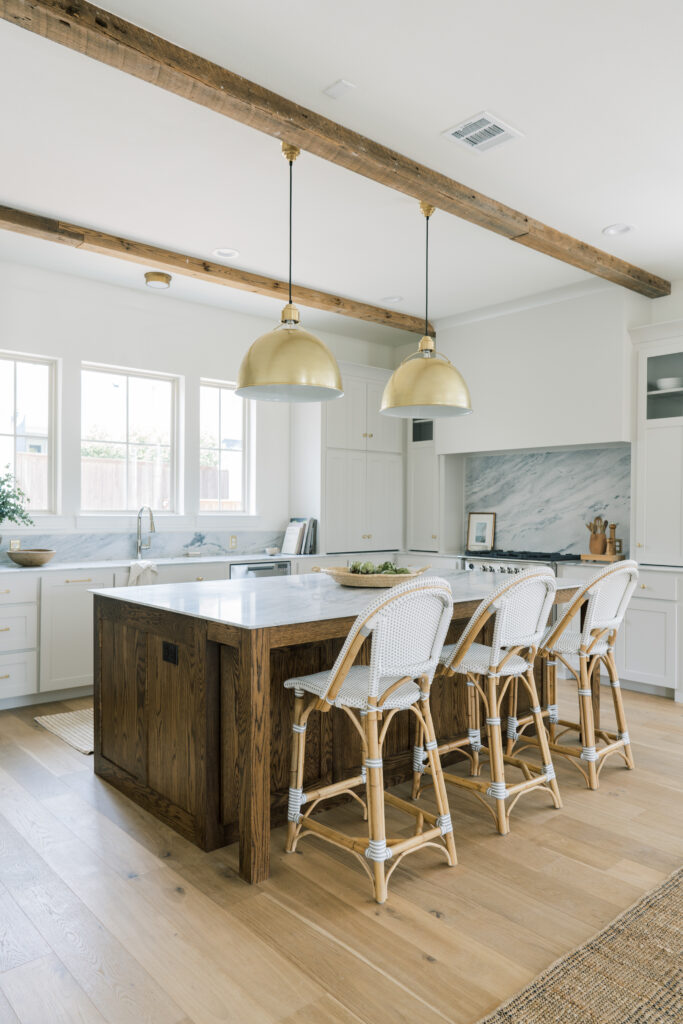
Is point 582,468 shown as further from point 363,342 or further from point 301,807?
point 301,807

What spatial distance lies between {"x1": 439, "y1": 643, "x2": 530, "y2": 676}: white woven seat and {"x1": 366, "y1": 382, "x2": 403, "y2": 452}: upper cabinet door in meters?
3.63

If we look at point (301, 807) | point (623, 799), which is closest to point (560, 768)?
point (623, 799)

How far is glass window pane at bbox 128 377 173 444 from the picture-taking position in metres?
5.52

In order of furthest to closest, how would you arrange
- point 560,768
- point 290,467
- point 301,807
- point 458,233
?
1. point 290,467
2. point 458,233
3. point 560,768
4. point 301,807

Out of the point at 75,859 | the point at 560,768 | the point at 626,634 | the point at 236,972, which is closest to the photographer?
the point at 236,972

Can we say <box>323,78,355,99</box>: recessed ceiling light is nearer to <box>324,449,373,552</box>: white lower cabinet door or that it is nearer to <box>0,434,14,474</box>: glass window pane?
<box>0,434,14,474</box>: glass window pane

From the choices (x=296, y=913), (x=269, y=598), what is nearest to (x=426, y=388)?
(x=269, y=598)

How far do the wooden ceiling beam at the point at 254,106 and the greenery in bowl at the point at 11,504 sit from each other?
9.10 ft

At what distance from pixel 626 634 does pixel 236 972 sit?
12.4 feet

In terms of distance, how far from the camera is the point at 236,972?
1.86 meters

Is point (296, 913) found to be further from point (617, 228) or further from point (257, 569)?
point (617, 228)

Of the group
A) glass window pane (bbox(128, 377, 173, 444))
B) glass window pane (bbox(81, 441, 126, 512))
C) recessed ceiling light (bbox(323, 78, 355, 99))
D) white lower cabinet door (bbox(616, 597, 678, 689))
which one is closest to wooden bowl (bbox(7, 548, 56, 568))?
glass window pane (bbox(81, 441, 126, 512))

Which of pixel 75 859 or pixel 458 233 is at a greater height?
pixel 458 233

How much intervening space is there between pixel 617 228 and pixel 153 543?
3815mm
